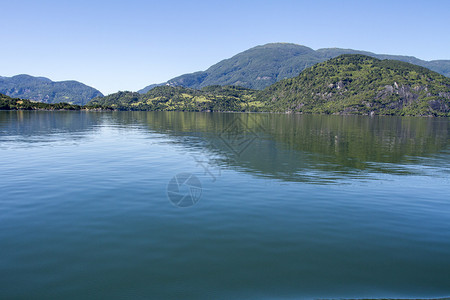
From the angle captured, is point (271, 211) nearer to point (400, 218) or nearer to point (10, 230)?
point (400, 218)

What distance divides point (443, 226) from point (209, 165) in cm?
2536

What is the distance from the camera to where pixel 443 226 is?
18.4 meters

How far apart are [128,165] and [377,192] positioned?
2919cm

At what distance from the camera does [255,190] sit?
25.8m

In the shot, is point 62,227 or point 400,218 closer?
point 62,227

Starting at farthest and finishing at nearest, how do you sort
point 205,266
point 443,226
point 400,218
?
point 400,218
point 443,226
point 205,266

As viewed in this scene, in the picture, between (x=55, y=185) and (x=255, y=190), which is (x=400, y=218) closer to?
(x=255, y=190)

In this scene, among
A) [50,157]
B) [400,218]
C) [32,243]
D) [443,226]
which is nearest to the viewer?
[32,243]

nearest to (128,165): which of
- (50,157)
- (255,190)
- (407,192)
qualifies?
(50,157)

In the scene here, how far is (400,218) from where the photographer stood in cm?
1966

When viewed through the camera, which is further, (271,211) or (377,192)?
(377,192)

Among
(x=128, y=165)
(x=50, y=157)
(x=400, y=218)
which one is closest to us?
(x=400, y=218)

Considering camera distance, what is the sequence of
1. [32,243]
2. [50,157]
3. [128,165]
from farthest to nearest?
[50,157] → [128,165] → [32,243]

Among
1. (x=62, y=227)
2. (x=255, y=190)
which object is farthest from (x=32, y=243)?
(x=255, y=190)
